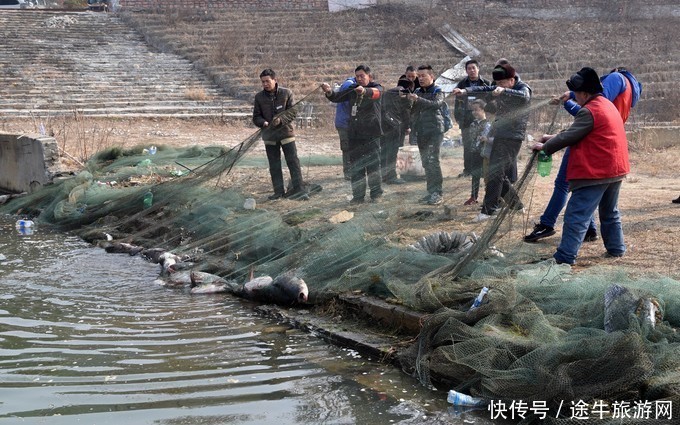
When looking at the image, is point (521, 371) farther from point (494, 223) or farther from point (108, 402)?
point (108, 402)

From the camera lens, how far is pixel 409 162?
28.0 ft

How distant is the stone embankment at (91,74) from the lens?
23.8m

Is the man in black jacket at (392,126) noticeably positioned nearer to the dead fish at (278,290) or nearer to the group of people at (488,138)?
the group of people at (488,138)

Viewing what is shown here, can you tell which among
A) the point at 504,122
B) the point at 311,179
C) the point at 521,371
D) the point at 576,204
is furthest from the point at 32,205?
the point at 521,371

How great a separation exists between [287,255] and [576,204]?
2.78 m

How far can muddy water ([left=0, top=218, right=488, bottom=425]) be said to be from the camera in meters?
4.89

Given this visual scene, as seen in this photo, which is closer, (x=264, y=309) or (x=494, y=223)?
(x=494, y=223)

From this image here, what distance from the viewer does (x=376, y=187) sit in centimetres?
848

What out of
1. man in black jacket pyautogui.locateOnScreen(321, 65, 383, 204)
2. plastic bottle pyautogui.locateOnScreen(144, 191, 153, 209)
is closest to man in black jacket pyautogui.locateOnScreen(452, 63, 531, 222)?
man in black jacket pyautogui.locateOnScreen(321, 65, 383, 204)

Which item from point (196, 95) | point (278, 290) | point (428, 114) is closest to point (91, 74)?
point (196, 95)

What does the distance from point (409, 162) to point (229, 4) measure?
96.0 ft

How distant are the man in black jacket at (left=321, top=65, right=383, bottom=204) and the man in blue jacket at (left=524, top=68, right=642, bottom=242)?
1.79 m

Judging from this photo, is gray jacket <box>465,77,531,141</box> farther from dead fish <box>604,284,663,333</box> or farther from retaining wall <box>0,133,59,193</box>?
retaining wall <box>0,133,59,193</box>

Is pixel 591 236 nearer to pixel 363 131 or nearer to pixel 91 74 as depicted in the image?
pixel 363 131
